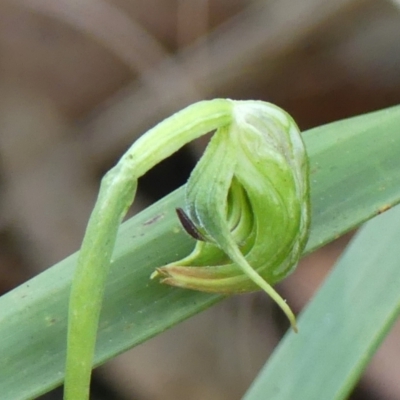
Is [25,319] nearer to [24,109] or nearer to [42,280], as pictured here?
[42,280]

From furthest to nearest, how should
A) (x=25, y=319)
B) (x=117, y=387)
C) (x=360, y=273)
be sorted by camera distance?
(x=117, y=387)
(x=360, y=273)
(x=25, y=319)

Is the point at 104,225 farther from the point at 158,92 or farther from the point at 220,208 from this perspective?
the point at 158,92

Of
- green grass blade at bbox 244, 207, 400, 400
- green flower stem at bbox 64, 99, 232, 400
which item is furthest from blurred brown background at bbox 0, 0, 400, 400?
green flower stem at bbox 64, 99, 232, 400

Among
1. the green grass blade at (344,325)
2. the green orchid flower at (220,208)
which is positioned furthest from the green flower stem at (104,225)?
the green grass blade at (344,325)

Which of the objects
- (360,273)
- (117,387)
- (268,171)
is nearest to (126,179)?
(268,171)

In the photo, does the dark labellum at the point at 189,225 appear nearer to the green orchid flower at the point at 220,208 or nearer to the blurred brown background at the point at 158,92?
the green orchid flower at the point at 220,208

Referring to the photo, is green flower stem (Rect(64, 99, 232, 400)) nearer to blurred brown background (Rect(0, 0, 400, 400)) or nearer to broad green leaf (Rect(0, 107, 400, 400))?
broad green leaf (Rect(0, 107, 400, 400))

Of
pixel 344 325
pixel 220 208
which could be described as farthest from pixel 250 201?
pixel 344 325
